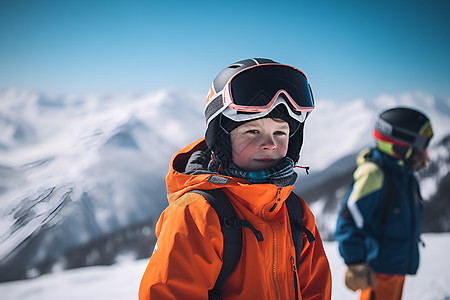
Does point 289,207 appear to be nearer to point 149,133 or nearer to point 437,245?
point 437,245

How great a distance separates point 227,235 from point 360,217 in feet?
6.50

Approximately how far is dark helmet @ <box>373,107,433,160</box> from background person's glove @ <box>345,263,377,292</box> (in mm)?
1124

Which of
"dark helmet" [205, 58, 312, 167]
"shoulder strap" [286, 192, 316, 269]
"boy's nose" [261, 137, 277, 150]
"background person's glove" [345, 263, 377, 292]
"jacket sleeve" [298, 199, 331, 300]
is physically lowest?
"background person's glove" [345, 263, 377, 292]

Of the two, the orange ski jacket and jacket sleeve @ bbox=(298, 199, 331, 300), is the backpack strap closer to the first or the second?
the orange ski jacket

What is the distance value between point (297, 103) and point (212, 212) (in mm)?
721

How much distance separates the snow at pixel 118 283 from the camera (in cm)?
433

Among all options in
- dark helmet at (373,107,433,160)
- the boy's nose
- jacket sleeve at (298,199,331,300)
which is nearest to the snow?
dark helmet at (373,107,433,160)

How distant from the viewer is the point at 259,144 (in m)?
1.48

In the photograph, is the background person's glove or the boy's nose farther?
the background person's glove

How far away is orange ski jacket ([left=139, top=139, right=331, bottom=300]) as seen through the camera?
3.80ft

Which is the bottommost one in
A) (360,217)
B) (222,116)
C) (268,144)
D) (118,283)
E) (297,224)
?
(118,283)

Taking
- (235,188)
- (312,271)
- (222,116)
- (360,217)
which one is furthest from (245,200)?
(360,217)

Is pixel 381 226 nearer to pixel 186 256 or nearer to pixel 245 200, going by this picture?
pixel 245 200

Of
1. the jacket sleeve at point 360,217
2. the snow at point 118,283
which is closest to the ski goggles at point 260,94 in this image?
the jacket sleeve at point 360,217
